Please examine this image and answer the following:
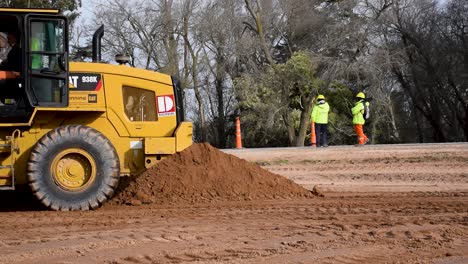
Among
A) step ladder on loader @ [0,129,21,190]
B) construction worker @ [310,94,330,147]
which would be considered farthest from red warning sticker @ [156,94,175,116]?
construction worker @ [310,94,330,147]

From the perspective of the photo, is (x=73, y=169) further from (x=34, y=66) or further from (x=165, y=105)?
(x=165, y=105)

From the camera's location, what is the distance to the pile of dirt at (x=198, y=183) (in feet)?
31.5

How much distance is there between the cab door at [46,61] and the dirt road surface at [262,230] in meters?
1.61

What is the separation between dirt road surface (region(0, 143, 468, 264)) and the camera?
600 cm

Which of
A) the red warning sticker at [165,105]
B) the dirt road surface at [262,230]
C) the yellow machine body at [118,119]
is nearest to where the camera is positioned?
the dirt road surface at [262,230]

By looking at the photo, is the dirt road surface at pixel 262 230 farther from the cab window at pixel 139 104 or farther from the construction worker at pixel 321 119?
the construction worker at pixel 321 119

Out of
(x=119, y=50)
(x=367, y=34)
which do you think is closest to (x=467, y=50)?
(x=367, y=34)

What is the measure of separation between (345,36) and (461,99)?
8.13 m

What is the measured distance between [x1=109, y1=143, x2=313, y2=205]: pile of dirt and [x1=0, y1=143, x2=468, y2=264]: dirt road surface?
0.27m

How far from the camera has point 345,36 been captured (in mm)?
39406

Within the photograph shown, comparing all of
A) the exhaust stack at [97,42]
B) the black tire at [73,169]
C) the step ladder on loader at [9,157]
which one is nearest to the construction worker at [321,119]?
the exhaust stack at [97,42]

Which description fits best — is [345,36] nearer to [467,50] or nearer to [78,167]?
[467,50]

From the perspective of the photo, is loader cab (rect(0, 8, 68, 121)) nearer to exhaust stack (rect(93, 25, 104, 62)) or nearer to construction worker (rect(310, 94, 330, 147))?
exhaust stack (rect(93, 25, 104, 62))

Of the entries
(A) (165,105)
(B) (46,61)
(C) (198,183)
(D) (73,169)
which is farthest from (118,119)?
(C) (198,183)
